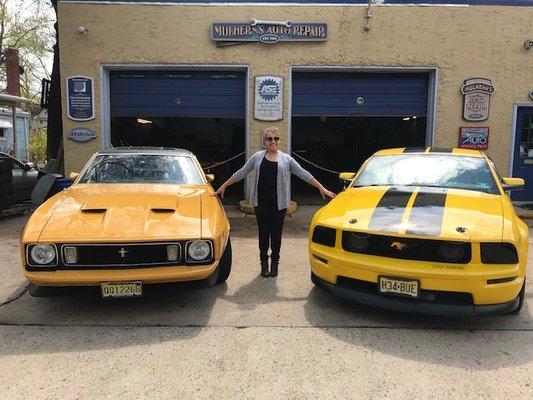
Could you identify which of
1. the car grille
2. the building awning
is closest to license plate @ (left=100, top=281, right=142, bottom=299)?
the car grille

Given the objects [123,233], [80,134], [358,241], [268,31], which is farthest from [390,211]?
[80,134]

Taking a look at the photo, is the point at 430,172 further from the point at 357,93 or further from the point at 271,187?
the point at 357,93

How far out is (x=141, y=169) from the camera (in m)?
5.64

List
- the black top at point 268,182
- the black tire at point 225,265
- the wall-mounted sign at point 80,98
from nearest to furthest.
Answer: the black tire at point 225,265, the black top at point 268,182, the wall-mounted sign at point 80,98

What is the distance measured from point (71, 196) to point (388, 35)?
758 cm

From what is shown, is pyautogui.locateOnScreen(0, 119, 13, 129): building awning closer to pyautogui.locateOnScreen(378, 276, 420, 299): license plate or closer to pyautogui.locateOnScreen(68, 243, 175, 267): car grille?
pyautogui.locateOnScreen(68, 243, 175, 267): car grille

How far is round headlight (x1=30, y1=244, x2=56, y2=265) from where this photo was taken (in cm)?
393

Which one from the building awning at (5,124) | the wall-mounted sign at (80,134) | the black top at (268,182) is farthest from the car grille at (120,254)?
the building awning at (5,124)

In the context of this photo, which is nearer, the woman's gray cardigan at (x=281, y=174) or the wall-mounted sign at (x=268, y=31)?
the woman's gray cardigan at (x=281, y=174)

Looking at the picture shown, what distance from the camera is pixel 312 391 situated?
3.02m

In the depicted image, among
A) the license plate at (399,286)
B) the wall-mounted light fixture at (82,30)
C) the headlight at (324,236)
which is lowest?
the license plate at (399,286)

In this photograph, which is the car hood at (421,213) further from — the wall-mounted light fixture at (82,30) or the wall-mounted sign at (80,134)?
the wall-mounted light fixture at (82,30)

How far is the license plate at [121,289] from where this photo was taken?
3922mm

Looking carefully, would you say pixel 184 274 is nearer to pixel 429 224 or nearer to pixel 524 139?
pixel 429 224
